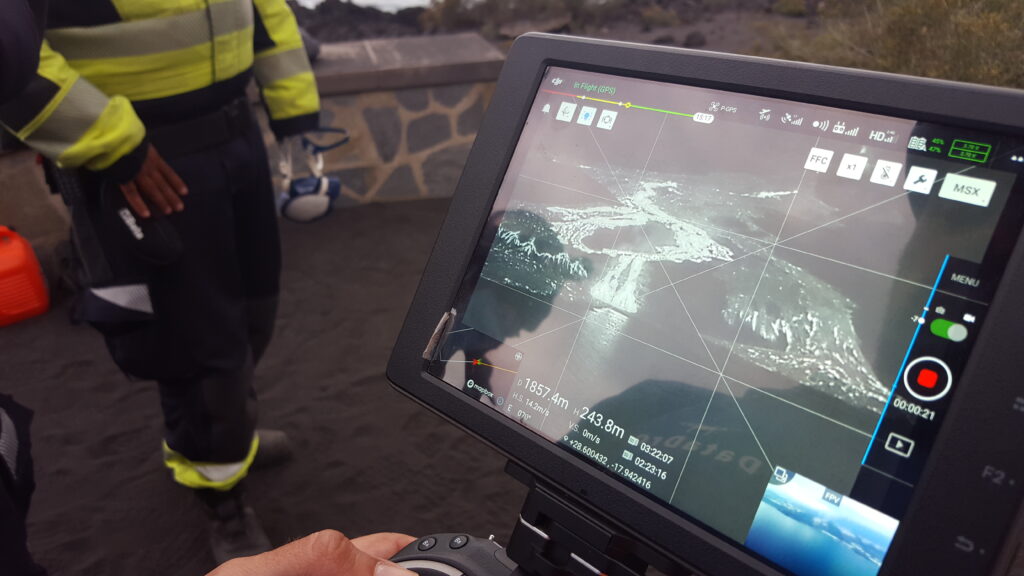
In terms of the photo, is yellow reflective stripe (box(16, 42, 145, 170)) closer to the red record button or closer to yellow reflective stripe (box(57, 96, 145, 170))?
yellow reflective stripe (box(57, 96, 145, 170))

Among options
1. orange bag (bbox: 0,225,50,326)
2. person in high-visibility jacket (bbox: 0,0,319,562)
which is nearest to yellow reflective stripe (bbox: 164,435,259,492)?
person in high-visibility jacket (bbox: 0,0,319,562)

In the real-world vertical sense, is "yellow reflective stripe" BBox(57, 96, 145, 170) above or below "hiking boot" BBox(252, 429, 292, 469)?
above

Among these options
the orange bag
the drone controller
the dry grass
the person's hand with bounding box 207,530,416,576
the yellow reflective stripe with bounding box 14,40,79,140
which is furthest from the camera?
the orange bag

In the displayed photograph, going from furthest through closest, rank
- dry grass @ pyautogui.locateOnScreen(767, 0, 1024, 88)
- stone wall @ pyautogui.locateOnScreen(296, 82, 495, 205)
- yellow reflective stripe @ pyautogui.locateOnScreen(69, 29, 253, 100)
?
stone wall @ pyautogui.locateOnScreen(296, 82, 495, 205)
dry grass @ pyautogui.locateOnScreen(767, 0, 1024, 88)
yellow reflective stripe @ pyautogui.locateOnScreen(69, 29, 253, 100)

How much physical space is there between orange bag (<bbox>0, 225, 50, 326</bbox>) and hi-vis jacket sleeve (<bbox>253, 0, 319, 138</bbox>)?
1973 millimetres

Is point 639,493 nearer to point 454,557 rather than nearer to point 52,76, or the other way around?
point 454,557

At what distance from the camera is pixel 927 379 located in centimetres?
50

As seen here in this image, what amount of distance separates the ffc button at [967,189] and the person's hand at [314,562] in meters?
0.56

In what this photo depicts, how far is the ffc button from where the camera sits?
49cm

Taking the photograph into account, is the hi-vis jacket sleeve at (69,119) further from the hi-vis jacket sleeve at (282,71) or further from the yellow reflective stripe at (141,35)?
the hi-vis jacket sleeve at (282,71)

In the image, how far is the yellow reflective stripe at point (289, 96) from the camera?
2.02 metres

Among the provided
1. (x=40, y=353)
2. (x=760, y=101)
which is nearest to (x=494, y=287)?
(x=760, y=101)

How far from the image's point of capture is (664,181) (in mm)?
648

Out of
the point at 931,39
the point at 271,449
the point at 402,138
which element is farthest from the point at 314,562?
the point at 402,138
